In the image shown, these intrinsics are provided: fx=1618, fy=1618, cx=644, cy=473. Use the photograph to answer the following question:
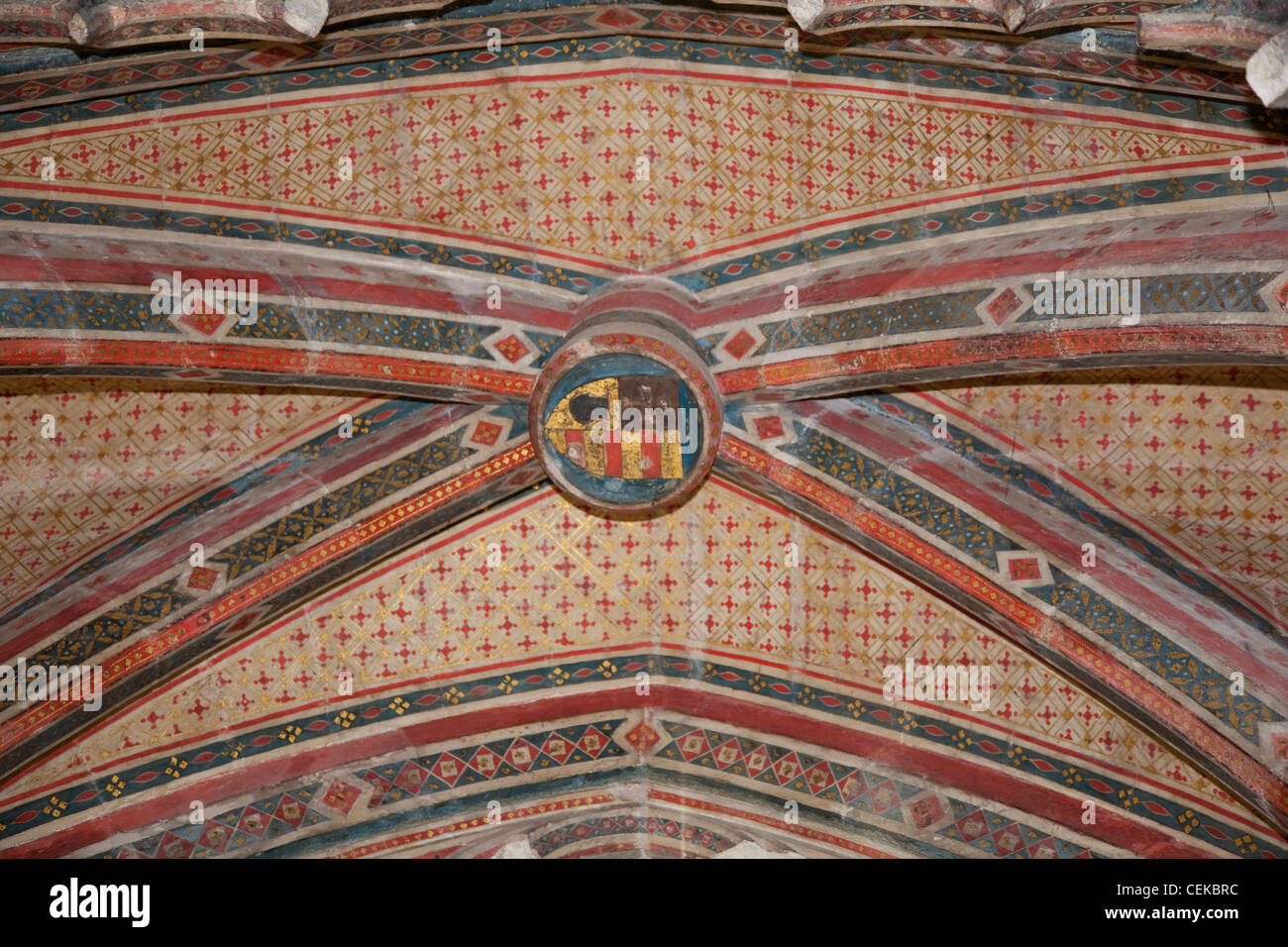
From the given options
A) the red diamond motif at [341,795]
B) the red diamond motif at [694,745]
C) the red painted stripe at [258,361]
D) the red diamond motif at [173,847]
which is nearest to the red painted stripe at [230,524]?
the red painted stripe at [258,361]

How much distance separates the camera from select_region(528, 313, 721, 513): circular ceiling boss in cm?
767

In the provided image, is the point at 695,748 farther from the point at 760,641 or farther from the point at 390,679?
the point at 390,679

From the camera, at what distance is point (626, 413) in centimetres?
780

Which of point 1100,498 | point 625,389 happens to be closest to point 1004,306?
→ point 1100,498

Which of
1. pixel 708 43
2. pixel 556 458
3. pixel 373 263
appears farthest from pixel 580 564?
pixel 708 43

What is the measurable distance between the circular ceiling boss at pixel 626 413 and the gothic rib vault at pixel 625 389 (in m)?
0.11

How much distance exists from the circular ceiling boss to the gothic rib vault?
0.37 feet

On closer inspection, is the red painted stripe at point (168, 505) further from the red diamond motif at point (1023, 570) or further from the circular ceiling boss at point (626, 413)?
the red diamond motif at point (1023, 570)

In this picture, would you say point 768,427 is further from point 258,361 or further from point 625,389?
point 258,361

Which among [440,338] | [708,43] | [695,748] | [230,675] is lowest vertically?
[695,748]

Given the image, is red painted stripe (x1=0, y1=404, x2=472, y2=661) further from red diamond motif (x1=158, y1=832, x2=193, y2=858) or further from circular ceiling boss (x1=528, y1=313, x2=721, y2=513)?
red diamond motif (x1=158, y1=832, x2=193, y2=858)

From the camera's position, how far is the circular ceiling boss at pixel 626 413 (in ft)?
25.2

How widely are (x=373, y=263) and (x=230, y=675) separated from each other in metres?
2.80

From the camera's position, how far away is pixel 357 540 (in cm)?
874
